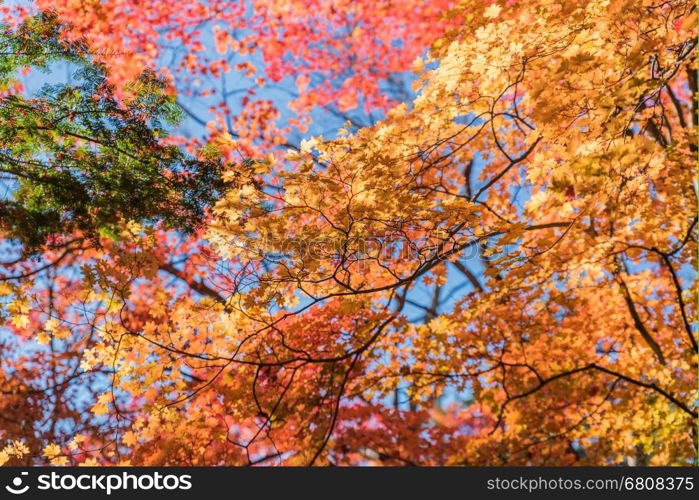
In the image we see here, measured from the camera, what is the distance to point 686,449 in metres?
6.98

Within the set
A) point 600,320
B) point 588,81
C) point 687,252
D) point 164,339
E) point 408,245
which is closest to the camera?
point 588,81

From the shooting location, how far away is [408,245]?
4484mm

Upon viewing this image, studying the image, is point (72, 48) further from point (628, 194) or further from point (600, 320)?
point (600, 320)

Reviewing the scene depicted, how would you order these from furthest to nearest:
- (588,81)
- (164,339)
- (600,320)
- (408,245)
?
(600,320)
(164,339)
(408,245)
(588,81)

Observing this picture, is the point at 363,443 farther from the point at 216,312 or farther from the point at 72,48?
the point at 72,48

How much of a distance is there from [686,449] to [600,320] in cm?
194

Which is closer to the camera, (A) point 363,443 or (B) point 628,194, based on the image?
(B) point 628,194

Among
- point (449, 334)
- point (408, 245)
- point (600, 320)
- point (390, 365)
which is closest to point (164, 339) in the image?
point (408, 245)

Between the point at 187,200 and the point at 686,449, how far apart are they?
6.80 meters

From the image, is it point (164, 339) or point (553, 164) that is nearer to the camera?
point (553, 164)

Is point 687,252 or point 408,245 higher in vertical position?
point 687,252

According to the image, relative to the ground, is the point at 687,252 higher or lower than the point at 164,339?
higher

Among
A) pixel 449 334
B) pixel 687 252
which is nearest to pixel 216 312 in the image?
pixel 449 334
